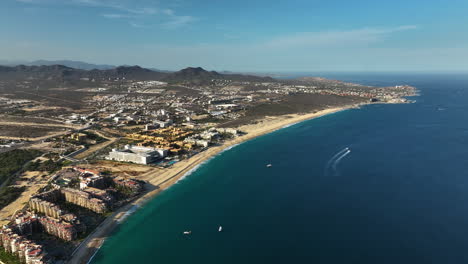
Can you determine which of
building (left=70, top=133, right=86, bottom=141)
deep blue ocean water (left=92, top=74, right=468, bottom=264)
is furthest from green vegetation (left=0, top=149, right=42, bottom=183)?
→ deep blue ocean water (left=92, top=74, right=468, bottom=264)

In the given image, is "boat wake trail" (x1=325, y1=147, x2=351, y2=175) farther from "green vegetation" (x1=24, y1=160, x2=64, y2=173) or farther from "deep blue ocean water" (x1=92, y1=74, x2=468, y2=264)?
"green vegetation" (x1=24, y1=160, x2=64, y2=173)

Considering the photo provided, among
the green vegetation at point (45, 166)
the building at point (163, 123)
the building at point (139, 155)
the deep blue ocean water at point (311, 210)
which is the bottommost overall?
the deep blue ocean water at point (311, 210)

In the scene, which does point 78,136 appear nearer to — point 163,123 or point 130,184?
point 163,123

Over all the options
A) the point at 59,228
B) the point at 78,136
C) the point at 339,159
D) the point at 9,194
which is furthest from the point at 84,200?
the point at 339,159

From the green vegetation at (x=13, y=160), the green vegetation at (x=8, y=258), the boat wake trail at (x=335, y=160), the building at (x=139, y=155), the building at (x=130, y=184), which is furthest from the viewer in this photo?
the building at (x=139, y=155)

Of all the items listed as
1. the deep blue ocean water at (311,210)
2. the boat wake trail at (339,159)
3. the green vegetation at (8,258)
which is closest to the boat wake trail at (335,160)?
the boat wake trail at (339,159)

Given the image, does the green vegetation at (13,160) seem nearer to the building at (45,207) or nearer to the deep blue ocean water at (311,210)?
the building at (45,207)
